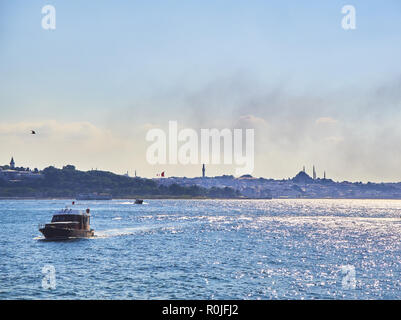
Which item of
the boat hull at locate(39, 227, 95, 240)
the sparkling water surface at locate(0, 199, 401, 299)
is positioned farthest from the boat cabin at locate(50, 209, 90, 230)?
the sparkling water surface at locate(0, 199, 401, 299)

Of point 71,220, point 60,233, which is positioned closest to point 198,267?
point 60,233

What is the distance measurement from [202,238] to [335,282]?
151 feet

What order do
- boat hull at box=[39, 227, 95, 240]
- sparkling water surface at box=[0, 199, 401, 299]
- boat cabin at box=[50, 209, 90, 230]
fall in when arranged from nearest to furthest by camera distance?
sparkling water surface at box=[0, 199, 401, 299] < boat hull at box=[39, 227, 95, 240] < boat cabin at box=[50, 209, 90, 230]

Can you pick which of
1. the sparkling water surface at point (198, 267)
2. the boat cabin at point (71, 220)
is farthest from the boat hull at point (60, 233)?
the sparkling water surface at point (198, 267)

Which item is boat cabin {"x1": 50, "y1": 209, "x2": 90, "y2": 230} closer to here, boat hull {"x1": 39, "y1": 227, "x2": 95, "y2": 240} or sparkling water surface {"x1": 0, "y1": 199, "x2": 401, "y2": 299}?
boat hull {"x1": 39, "y1": 227, "x2": 95, "y2": 240}

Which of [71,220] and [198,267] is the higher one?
[71,220]

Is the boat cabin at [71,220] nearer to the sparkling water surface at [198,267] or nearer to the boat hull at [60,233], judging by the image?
the boat hull at [60,233]

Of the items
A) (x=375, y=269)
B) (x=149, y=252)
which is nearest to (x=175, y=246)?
(x=149, y=252)

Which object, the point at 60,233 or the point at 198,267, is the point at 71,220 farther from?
the point at 198,267

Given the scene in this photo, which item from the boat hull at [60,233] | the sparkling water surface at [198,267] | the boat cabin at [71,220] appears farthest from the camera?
the boat cabin at [71,220]

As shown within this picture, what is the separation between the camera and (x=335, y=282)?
148 ft

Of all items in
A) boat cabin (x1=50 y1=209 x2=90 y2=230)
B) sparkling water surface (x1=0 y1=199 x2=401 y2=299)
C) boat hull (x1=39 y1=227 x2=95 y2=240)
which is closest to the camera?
sparkling water surface (x1=0 y1=199 x2=401 y2=299)
